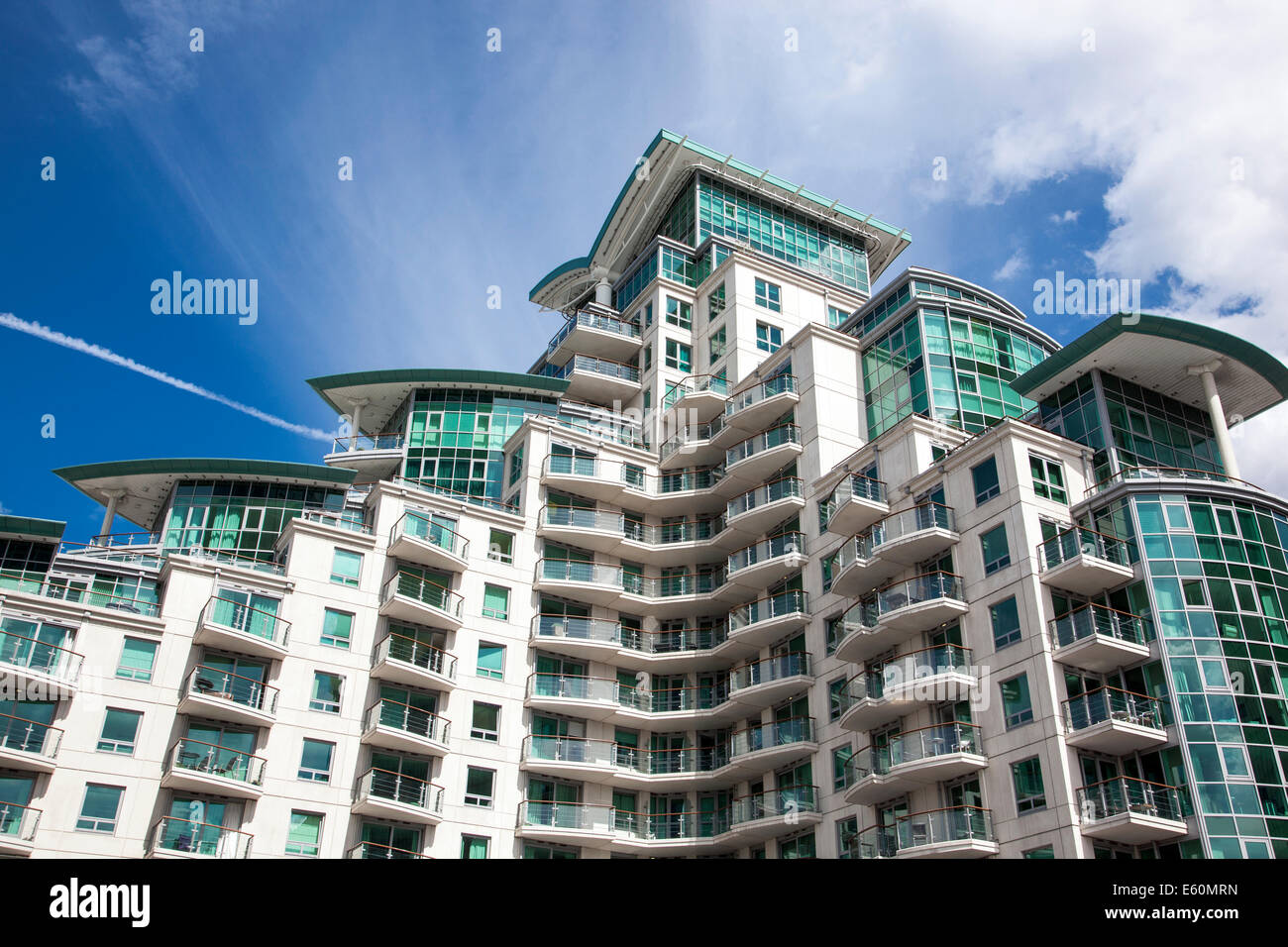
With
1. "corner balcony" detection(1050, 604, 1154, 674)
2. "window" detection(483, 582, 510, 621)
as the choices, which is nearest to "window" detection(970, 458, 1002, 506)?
"corner balcony" detection(1050, 604, 1154, 674)

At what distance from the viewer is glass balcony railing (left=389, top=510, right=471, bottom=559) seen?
47.1 metres

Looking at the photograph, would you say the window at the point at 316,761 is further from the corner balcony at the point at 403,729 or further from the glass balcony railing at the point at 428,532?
the glass balcony railing at the point at 428,532

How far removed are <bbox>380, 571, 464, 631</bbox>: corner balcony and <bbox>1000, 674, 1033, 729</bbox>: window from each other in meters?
23.5

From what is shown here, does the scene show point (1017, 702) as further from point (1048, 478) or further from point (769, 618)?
point (769, 618)

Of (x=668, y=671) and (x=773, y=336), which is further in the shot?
(x=773, y=336)

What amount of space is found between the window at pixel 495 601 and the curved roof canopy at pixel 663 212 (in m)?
34.0

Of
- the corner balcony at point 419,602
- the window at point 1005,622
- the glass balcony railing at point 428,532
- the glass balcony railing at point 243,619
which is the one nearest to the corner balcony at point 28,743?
the glass balcony railing at point 243,619

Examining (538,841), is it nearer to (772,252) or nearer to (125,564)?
(125,564)

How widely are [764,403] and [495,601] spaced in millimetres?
16278

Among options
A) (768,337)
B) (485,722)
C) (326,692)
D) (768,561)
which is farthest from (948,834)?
(768,337)

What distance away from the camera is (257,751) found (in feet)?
131
